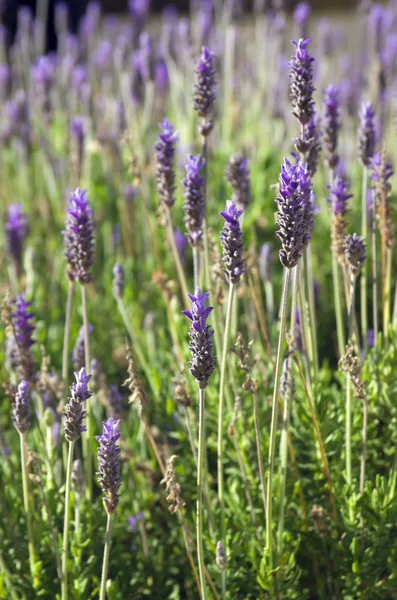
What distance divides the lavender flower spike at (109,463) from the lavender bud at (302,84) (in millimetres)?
723

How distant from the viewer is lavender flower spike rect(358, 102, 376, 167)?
1.89 m

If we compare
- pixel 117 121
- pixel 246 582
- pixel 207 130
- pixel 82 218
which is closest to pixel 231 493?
pixel 246 582

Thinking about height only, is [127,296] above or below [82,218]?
above

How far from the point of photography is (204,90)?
1.79 meters

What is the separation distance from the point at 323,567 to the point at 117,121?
2.01 metres

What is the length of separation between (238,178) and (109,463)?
0.97 metres

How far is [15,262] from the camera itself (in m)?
2.49

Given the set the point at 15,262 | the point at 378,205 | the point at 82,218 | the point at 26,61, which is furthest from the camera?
the point at 26,61

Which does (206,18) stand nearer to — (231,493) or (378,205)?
(378,205)

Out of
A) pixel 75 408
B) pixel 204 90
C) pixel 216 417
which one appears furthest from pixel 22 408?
pixel 204 90

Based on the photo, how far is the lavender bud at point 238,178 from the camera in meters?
1.99

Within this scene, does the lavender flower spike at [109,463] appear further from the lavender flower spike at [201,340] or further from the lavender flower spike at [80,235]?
the lavender flower spike at [80,235]

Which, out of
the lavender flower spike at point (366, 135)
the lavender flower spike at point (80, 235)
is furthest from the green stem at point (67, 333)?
the lavender flower spike at point (366, 135)

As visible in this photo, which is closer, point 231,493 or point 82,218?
point 82,218
